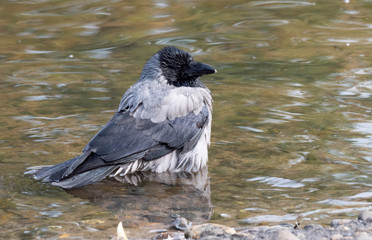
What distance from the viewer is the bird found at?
21.6ft

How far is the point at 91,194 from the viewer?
6516mm

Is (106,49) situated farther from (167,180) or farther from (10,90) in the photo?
(167,180)

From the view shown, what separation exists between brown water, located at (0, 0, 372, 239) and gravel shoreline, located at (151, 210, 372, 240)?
13.7 inches

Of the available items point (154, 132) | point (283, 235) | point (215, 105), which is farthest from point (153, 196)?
point (215, 105)

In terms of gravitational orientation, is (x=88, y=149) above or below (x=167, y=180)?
above

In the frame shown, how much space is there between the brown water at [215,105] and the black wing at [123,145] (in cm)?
15

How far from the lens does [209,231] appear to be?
516cm

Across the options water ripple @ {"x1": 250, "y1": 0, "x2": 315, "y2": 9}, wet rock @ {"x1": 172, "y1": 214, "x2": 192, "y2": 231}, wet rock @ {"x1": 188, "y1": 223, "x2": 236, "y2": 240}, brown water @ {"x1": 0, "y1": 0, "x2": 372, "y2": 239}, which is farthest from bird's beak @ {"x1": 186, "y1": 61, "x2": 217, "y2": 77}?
water ripple @ {"x1": 250, "y1": 0, "x2": 315, "y2": 9}

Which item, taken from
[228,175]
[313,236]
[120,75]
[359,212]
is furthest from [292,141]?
[120,75]

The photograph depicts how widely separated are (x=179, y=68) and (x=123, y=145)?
3.95 ft

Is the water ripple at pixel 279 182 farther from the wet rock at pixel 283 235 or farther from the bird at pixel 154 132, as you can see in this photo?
the wet rock at pixel 283 235

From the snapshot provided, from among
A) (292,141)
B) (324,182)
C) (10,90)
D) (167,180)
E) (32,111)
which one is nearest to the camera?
(324,182)

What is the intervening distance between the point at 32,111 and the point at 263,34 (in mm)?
5122

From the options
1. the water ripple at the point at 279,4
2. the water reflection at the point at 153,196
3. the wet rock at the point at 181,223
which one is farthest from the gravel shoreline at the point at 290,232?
the water ripple at the point at 279,4
